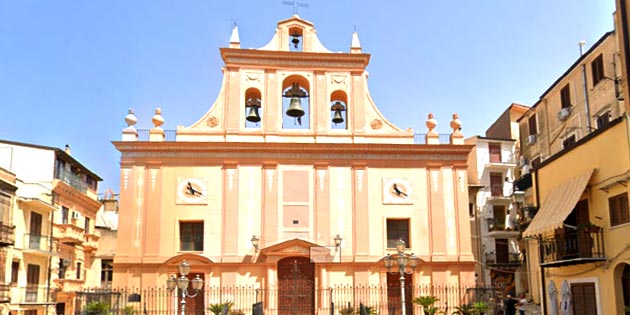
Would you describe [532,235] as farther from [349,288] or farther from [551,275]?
[349,288]

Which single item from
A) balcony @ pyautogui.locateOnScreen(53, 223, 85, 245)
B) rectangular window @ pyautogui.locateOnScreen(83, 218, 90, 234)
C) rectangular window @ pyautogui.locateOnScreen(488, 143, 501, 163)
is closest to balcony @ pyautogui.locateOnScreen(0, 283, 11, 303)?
balcony @ pyautogui.locateOnScreen(53, 223, 85, 245)

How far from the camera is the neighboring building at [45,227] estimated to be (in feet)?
106

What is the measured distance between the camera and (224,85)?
98.7 feet

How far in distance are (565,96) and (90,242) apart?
94.2 feet

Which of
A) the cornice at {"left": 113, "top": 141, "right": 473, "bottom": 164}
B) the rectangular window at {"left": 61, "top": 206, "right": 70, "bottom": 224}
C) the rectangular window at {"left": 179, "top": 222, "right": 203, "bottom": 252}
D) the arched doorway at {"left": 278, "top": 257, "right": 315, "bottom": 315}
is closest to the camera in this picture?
the arched doorway at {"left": 278, "top": 257, "right": 315, "bottom": 315}

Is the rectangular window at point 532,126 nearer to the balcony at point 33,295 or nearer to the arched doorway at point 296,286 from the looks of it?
the arched doorway at point 296,286

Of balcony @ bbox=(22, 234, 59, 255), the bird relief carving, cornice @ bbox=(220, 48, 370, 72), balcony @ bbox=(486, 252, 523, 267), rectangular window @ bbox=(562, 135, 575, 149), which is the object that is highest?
cornice @ bbox=(220, 48, 370, 72)

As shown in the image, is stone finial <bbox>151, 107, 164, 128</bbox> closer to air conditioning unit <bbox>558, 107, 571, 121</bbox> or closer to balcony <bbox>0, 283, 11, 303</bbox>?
balcony <bbox>0, 283, 11, 303</bbox>

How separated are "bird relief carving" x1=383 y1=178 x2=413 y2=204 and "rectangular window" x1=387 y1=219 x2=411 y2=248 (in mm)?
900

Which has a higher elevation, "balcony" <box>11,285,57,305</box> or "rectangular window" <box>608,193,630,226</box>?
"rectangular window" <box>608,193,630,226</box>

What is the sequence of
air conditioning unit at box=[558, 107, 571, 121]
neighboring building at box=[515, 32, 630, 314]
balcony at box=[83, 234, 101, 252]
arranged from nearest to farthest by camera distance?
neighboring building at box=[515, 32, 630, 314]
air conditioning unit at box=[558, 107, 571, 121]
balcony at box=[83, 234, 101, 252]

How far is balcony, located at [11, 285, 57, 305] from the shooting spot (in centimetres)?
3156

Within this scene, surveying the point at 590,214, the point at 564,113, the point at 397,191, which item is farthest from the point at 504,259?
the point at 590,214

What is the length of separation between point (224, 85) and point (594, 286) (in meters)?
17.8
